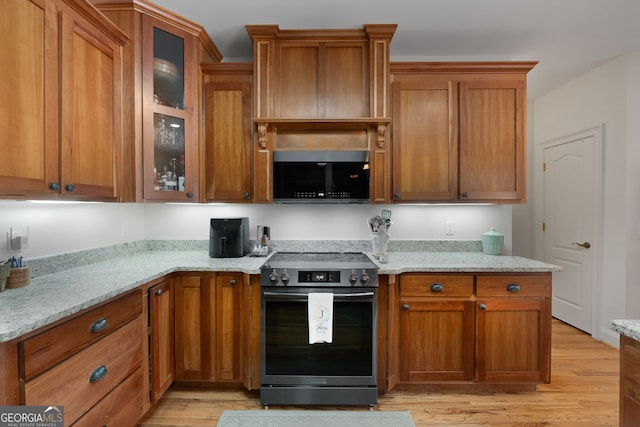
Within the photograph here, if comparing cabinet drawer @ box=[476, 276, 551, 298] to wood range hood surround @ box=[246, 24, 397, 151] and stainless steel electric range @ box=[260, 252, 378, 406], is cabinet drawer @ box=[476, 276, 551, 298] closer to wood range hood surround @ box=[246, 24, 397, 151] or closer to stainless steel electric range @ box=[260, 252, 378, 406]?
stainless steel electric range @ box=[260, 252, 378, 406]

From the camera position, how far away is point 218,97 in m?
2.43

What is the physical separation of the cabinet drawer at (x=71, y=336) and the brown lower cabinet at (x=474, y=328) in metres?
1.68

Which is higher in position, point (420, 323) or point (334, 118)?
point (334, 118)

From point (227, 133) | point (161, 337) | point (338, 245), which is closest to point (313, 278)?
point (338, 245)

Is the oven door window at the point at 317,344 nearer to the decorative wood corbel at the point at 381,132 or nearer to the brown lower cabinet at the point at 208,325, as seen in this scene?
the brown lower cabinet at the point at 208,325

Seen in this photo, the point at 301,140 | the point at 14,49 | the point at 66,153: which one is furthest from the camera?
the point at 301,140

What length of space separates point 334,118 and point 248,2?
97 centimetres

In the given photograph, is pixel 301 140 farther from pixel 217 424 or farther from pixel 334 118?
pixel 217 424

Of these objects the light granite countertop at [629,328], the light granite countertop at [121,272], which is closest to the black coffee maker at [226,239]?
the light granite countertop at [121,272]

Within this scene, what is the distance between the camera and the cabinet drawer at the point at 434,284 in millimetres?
2143

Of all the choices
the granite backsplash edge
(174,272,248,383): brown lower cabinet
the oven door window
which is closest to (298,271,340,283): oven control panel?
the oven door window

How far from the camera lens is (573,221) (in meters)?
3.42

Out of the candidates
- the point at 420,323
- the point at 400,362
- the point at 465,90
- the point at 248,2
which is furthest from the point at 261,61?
the point at 400,362

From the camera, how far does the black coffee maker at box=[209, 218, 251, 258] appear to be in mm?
2422
